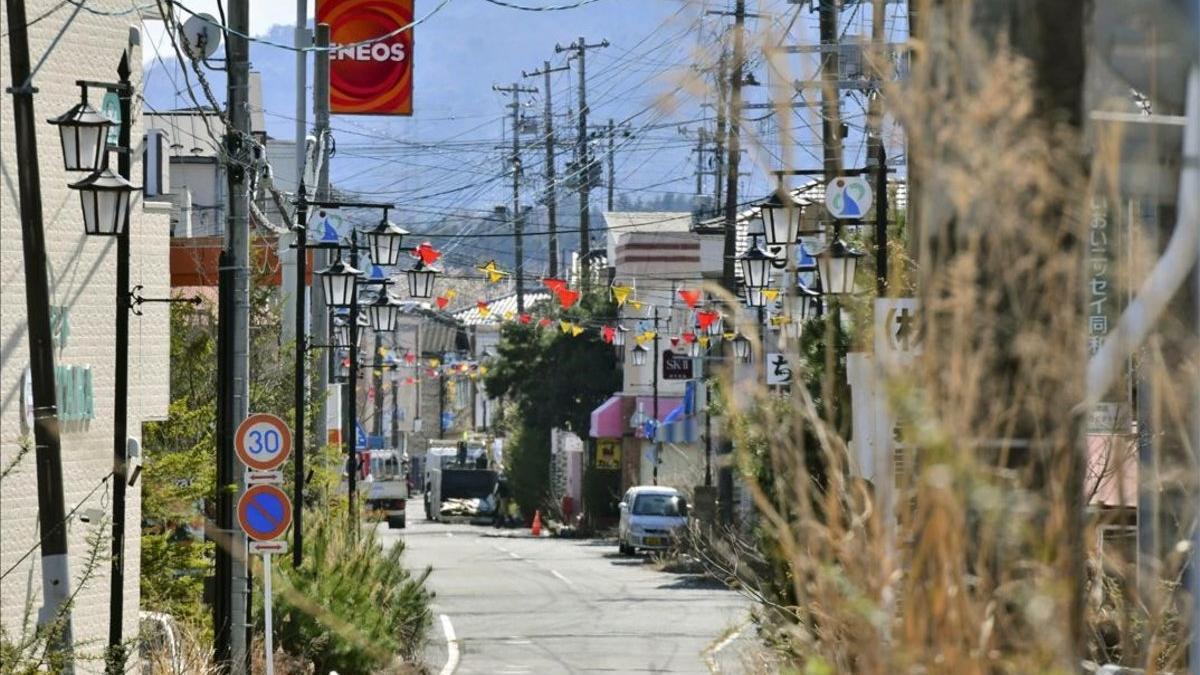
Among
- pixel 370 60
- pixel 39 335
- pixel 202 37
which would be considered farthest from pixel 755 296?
pixel 39 335

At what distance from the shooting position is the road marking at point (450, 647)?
74.9ft

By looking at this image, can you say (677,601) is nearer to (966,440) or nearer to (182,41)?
(182,41)

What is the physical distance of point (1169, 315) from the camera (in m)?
5.52

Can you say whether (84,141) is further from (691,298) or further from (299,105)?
(691,298)

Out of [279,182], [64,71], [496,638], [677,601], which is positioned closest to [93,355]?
[64,71]

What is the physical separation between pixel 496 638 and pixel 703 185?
5057 centimetres

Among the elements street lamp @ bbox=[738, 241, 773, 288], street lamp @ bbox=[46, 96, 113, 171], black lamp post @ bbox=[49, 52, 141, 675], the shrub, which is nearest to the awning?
street lamp @ bbox=[738, 241, 773, 288]

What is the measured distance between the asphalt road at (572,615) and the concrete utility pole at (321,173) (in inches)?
147

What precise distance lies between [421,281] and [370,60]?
6038 mm

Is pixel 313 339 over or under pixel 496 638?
over

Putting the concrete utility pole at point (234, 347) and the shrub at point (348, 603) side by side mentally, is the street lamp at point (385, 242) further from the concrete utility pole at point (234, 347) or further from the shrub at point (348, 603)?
the concrete utility pole at point (234, 347)

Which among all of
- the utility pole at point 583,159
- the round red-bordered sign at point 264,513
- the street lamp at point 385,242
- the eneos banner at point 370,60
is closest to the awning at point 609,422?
the utility pole at point 583,159

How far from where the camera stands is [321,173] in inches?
1142

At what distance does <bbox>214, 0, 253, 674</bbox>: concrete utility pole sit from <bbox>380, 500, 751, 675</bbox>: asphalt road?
4.28 metres
